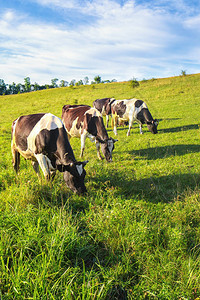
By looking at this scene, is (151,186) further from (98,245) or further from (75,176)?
(98,245)

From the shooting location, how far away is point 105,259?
10.3ft

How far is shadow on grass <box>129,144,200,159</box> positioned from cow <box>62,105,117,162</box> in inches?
62.7

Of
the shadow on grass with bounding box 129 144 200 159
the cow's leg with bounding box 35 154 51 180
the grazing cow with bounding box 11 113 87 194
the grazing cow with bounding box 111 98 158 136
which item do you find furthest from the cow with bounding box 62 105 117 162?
the grazing cow with bounding box 111 98 158 136

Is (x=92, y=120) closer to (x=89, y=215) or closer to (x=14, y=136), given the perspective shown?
(x=14, y=136)

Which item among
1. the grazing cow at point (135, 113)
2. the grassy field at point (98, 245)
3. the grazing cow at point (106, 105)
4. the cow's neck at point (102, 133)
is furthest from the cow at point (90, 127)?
the grazing cow at point (106, 105)

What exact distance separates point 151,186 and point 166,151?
4.03 metres

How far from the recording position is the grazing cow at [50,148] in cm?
488

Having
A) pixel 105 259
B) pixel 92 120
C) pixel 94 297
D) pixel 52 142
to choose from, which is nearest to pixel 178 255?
pixel 105 259

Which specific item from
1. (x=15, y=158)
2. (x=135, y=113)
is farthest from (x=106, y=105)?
(x=15, y=158)

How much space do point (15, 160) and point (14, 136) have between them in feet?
2.71

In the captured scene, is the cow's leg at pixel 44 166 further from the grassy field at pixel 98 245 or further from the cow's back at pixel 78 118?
the cow's back at pixel 78 118

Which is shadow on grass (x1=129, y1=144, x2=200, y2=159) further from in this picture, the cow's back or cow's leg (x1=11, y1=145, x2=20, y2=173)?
cow's leg (x1=11, y1=145, x2=20, y2=173)

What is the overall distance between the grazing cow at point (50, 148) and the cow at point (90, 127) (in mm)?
3102

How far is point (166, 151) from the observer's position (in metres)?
9.55
